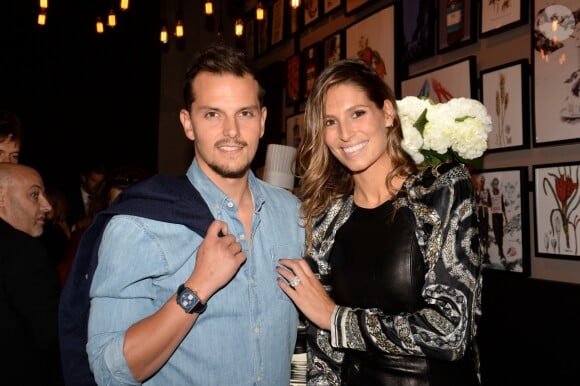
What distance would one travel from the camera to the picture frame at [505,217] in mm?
3180

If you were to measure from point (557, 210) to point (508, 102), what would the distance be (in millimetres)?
715

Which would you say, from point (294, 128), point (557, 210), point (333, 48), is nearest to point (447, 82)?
point (557, 210)

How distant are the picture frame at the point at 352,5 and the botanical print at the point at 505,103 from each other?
5.83 feet

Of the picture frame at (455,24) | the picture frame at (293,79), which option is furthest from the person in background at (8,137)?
the picture frame at (293,79)

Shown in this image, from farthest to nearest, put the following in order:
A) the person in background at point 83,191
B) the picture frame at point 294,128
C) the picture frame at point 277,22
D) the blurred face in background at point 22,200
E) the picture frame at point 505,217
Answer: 1. the picture frame at point 277,22
2. the person in background at point 83,191
3. the picture frame at point 294,128
4. the picture frame at point 505,217
5. the blurred face in background at point 22,200

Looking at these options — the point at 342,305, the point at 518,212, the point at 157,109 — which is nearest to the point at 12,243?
the point at 342,305

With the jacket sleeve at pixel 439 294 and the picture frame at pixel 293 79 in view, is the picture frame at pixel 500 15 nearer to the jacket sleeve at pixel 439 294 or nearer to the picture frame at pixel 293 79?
the jacket sleeve at pixel 439 294

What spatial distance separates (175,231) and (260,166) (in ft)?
17.1

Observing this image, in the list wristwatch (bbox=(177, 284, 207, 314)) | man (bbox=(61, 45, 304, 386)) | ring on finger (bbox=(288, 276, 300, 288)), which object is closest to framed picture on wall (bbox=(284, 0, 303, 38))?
man (bbox=(61, 45, 304, 386))

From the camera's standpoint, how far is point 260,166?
270 inches

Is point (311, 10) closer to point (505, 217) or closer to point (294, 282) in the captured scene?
point (505, 217)

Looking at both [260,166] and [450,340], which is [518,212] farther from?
[260,166]

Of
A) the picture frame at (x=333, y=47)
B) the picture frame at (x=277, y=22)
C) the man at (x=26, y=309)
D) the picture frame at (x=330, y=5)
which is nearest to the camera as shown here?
the man at (x=26, y=309)

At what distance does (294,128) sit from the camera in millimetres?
6172
